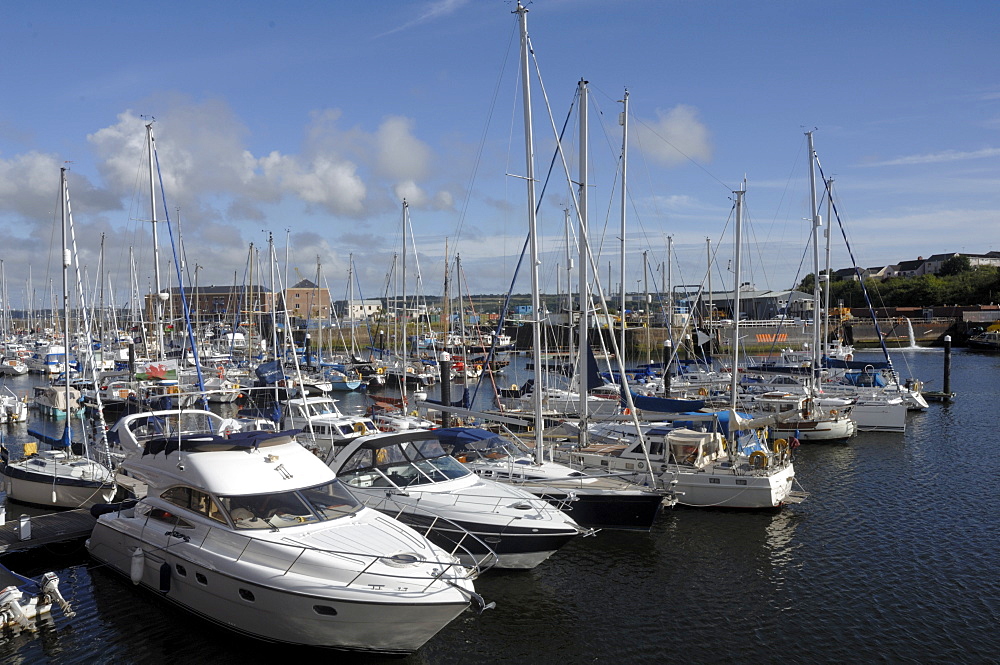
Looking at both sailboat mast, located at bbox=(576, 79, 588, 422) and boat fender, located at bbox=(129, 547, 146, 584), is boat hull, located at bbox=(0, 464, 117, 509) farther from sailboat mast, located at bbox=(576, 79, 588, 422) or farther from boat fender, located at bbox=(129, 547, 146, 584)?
sailboat mast, located at bbox=(576, 79, 588, 422)

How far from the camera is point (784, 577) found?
16.4m

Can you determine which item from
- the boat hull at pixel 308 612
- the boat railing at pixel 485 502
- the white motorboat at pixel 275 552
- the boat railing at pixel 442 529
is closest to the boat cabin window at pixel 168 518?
the white motorboat at pixel 275 552

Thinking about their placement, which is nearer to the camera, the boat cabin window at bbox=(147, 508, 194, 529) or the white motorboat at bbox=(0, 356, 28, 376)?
the boat cabin window at bbox=(147, 508, 194, 529)

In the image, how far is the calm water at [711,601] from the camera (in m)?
12.7

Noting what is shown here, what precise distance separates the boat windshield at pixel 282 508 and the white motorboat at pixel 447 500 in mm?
2096

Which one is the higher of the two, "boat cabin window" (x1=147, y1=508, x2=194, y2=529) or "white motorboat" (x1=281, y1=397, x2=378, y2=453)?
"boat cabin window" (x1=147, y1=508, x2=194, y2=529)

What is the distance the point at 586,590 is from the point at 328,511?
596cm

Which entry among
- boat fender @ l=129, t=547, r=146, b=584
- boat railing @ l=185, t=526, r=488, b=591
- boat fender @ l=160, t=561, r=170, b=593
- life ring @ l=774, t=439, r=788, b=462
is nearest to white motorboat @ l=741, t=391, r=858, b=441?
life ring @ l=774, t=439, r=788, b=462

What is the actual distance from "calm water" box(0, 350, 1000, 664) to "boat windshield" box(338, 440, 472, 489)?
2.74 metres

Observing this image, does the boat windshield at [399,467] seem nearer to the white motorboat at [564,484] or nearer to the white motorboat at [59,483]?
the white motorboat at [564,484]

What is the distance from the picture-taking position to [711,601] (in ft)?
49.3

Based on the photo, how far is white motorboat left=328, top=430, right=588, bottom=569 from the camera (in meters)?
15.3

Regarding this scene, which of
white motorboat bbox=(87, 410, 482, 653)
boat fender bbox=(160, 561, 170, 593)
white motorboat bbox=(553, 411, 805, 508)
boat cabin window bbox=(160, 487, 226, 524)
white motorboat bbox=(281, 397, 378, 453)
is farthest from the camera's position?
white motorboat bbox=(281, 397, 378, 453)

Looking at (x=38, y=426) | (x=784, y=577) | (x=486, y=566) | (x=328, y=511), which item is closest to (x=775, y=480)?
(x=784, y=577)
